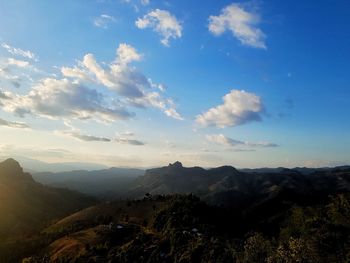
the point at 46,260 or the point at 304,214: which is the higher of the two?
the point at 304,214

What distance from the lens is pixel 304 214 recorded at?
557 ft

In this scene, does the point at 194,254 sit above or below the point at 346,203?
below


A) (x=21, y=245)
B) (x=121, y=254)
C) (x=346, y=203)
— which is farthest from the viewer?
(x=21, y=245)

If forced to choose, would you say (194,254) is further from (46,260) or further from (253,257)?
(46,260)

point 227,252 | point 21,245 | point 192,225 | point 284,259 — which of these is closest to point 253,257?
point 284,259

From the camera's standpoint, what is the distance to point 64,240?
175 meters

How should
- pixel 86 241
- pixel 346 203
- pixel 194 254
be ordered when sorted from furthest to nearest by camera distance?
pixel 86 241 → pixel 346 203 → pixel 194 254

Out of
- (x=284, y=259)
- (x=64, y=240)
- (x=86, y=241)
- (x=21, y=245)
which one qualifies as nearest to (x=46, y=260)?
(x=86, y=241)

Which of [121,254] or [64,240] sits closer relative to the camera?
[121,254]

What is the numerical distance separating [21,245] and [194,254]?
10600cm

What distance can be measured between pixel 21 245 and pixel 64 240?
80.8ft

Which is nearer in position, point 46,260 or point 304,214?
point 46,260

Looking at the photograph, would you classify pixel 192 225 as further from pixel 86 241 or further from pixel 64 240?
pixel 64 240

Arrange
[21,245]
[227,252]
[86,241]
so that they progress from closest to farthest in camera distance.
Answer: [227,252]
[86,241]
[21,245]
